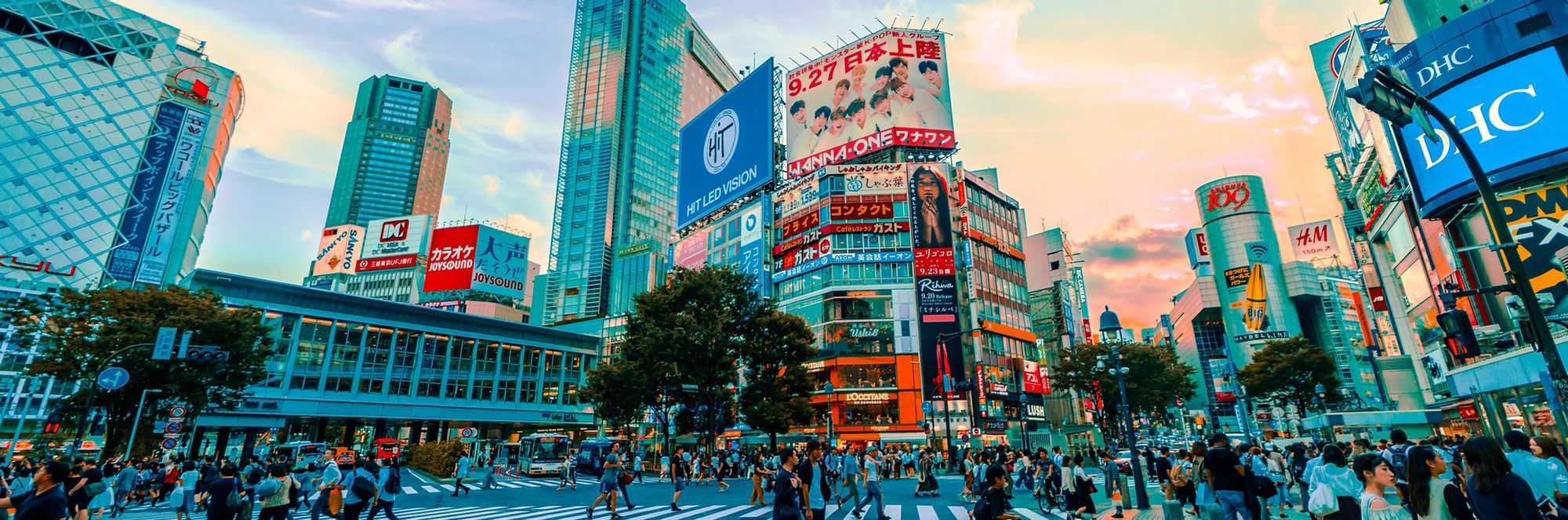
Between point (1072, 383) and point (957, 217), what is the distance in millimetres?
16753

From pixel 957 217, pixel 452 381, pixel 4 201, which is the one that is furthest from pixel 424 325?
pixel 957 217

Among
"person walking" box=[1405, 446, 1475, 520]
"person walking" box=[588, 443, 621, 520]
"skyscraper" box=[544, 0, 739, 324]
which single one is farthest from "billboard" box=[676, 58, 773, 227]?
"person walking" box=[1405, 446, 1475, 520]

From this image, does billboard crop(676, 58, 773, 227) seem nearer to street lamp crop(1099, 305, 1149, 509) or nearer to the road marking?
street lamp crop(1099, 305, 1149, 509)

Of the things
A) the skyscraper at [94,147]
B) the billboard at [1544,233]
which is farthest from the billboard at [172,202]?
the billboard at [1544,233]

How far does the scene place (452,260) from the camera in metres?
72.8

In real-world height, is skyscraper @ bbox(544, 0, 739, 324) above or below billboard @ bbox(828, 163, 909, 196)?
above

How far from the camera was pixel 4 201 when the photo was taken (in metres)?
46.6

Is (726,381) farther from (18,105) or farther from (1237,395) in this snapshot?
(18,105)

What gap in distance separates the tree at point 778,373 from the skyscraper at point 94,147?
49.0m

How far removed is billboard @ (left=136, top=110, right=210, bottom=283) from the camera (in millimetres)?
51906

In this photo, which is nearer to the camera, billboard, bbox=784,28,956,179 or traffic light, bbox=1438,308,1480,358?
traffic light, bbox=1438,308,1480,358

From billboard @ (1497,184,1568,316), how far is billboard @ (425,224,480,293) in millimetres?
75663

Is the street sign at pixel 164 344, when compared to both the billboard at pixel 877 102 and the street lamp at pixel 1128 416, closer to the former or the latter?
the street lamp at pixel 1128 416

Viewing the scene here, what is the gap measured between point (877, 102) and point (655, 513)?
52.5 meters
